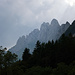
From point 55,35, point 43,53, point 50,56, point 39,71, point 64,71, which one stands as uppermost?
point 55,35

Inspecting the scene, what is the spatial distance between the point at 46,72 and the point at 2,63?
28.9 ft

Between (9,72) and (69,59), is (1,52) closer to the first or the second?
(9,72)

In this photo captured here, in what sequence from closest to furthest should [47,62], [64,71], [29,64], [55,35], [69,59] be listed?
[64,71], [69,59], [47,62], [29,64], [55,35]

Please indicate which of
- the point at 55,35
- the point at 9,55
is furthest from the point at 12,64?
the point at 55,35

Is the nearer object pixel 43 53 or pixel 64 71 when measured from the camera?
pixel 64 71

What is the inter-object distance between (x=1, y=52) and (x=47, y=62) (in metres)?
21.3

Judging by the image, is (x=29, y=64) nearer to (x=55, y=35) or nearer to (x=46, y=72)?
(x=46, y=72)

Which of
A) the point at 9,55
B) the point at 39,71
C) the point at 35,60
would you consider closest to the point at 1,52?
the point at 9,55

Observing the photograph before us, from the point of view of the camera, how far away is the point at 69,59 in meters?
45.1

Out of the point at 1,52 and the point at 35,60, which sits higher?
the point at 35,60

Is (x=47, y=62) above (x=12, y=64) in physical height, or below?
above

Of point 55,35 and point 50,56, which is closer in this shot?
point 50,56

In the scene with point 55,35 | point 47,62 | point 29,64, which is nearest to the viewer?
point 47,62

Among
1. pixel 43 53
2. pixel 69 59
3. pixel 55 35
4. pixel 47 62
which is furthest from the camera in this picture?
pixel 55 35
